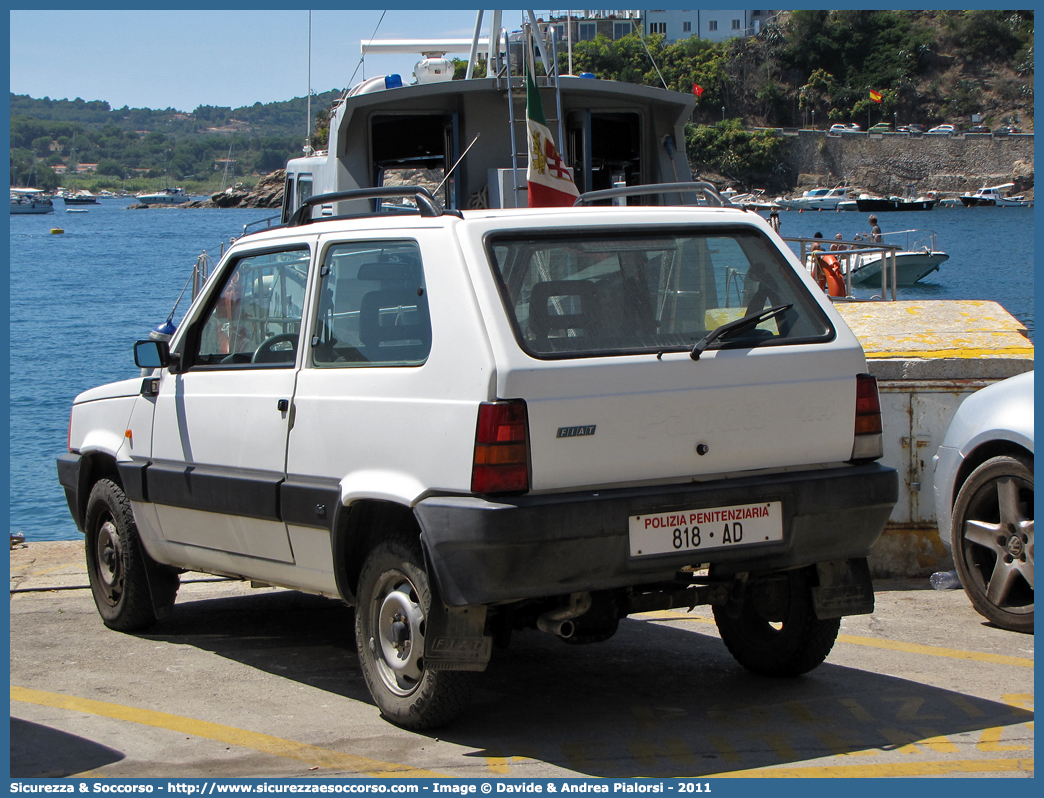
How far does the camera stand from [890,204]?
121m

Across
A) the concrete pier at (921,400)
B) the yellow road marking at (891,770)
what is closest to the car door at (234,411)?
the yellow road marking at (891,770)

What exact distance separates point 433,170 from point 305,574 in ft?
30.9

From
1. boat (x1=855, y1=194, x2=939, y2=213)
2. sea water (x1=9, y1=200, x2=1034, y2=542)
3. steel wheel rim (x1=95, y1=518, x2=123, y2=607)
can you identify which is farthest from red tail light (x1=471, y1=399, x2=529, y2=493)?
boat (x1=855, y1=194, x2=939, y2=213)

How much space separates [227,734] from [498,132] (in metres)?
8.80

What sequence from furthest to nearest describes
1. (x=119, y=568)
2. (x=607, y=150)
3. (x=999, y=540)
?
1. (x=607, y=150)
2. (x=119, y=568)
3. (x=999, y=540)

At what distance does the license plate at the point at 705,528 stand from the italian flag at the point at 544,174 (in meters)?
4.87

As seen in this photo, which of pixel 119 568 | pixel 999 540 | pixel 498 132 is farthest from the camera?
pixel 498 132

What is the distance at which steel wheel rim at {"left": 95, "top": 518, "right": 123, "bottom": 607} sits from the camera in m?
6.30

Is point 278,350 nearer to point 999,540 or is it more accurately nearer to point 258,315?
point 258,315

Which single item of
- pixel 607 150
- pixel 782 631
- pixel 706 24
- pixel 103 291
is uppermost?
pixel 706 24

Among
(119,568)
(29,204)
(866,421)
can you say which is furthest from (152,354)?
(29,204)

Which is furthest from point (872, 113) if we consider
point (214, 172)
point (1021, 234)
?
point (214, 172)

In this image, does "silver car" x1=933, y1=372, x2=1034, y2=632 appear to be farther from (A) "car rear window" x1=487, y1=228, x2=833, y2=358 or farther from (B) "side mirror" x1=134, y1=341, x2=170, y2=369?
(B) "side mirror" x1=134, y1=341, x2=170, y2=369

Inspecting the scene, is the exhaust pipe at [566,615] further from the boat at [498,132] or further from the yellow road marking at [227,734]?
the boat at [498,132]
